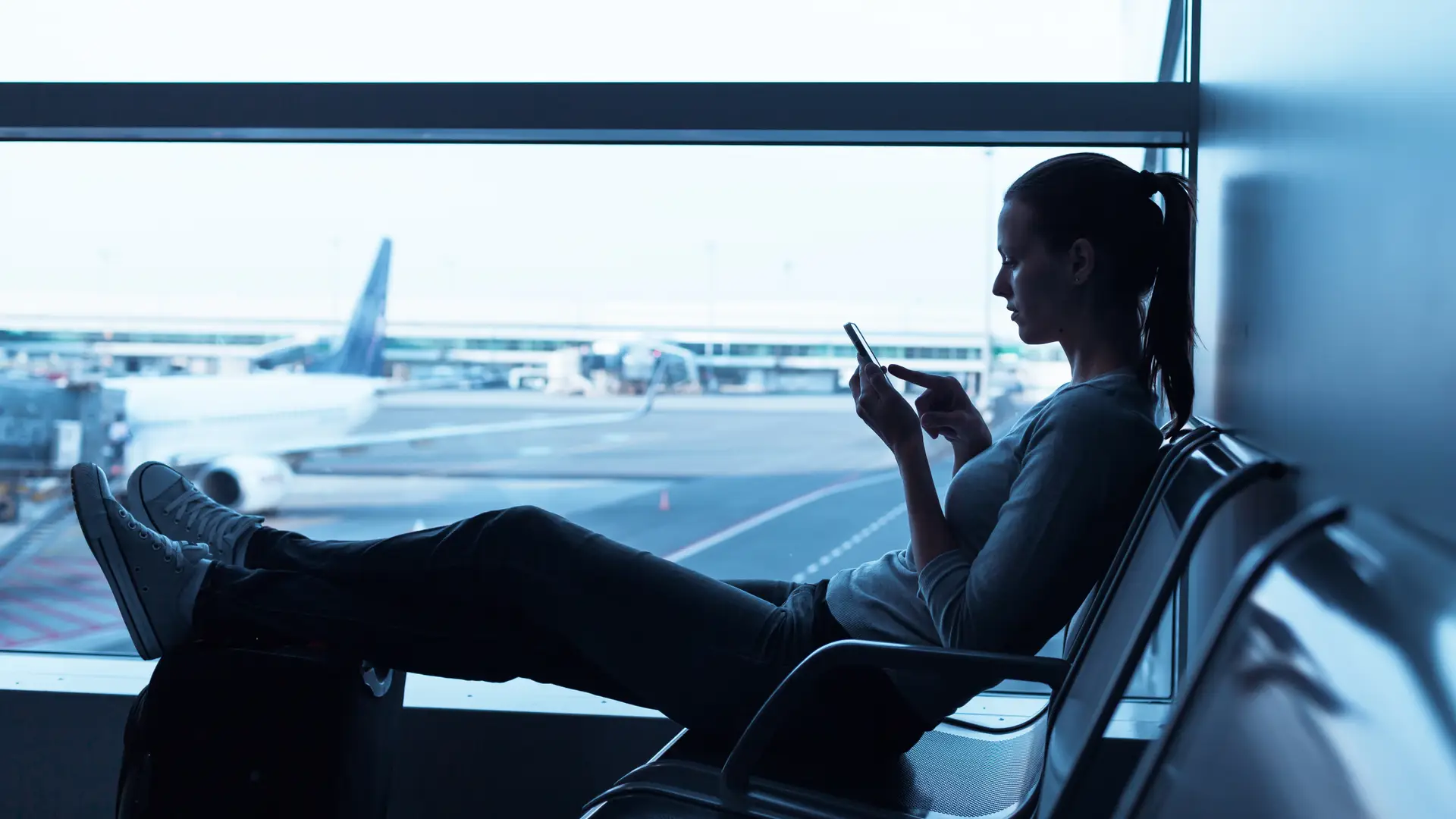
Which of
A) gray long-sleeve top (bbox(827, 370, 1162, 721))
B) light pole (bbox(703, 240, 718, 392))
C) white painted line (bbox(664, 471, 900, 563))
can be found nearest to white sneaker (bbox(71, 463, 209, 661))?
gray long-sleeve top (bbox(827, 370, 1162, 721))

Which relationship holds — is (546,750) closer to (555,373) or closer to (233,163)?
(233,163)

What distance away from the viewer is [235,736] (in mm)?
1278

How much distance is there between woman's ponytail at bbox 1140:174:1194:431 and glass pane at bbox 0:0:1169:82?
0.57 meters

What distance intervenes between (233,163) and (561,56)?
76cm

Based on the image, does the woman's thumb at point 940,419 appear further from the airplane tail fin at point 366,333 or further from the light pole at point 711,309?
the airplane tail fin at point 366,333

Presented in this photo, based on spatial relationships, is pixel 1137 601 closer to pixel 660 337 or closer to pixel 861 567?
pixel 861 567

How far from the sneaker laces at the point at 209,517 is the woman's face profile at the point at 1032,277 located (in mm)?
→ 1098

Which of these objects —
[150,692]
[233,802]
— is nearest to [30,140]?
[150,692]

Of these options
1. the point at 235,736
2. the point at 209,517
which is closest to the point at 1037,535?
the point at 235,736

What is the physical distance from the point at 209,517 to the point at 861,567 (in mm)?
934

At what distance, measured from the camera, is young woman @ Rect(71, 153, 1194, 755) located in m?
A: 1.09

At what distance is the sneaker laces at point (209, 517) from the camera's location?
140 cm

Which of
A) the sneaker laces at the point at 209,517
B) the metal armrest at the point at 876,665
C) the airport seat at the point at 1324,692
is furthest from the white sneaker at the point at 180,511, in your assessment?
the airport seat at the point at 1324,692

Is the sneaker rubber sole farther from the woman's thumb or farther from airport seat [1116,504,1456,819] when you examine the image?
airport seat [1116,504,1456,819]
